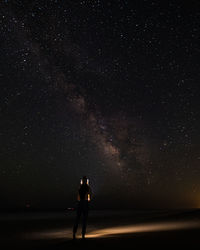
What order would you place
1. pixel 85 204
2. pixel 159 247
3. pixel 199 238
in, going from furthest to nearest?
pixel 85 204 < pixel 199 238 < pixel 159 247

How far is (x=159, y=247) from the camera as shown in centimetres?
778

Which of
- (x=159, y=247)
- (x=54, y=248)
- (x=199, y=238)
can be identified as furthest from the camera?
(x=199, y=238)

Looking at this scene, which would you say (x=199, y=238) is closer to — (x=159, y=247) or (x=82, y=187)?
(x=159, y=247)

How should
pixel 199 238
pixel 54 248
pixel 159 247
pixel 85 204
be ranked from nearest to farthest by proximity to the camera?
pixel 159 247 < pixel 54 248 < pixel 199 238 < pixel 85 204

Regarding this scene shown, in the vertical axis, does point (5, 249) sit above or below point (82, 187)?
below

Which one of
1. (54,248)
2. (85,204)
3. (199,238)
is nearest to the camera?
(54,248)

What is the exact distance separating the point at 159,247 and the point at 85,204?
3.12 metres

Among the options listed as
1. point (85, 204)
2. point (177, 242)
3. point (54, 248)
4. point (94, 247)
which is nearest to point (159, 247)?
point (177, 242)

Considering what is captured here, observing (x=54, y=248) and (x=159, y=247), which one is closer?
(x=159, y=247)

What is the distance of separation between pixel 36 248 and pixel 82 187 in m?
2.43

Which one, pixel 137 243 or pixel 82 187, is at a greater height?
pixel 82 187

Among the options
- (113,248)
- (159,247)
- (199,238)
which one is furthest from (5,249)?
(199,238)

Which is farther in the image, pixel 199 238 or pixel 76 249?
pixel 199 238

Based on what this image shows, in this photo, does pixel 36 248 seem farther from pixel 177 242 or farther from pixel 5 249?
pixel 177 242
